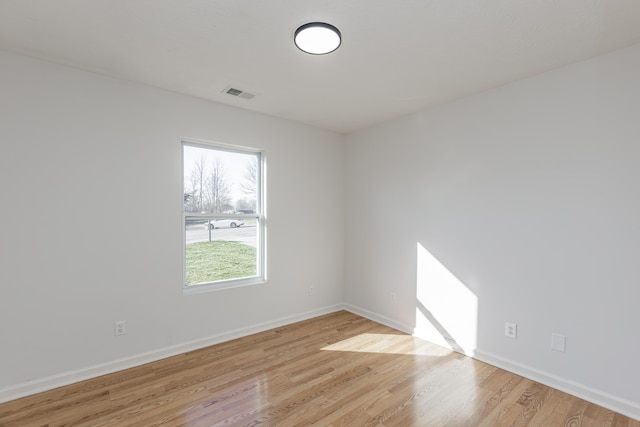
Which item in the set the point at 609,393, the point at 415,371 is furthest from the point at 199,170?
the point at 609,393

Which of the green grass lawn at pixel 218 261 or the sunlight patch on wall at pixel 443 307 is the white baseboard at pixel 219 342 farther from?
the green grass lawn at pixel 218 261

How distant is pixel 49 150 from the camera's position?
2371 millimetres

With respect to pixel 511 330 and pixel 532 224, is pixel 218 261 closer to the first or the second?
pixel 511 330

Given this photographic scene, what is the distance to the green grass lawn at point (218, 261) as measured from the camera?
3.18 m

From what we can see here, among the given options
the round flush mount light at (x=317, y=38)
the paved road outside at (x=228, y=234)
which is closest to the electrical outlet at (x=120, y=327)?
the paved road outside at (x=228, y=234)

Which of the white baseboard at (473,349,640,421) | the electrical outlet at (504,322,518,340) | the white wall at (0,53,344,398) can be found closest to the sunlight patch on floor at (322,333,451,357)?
the white baseboard at (473,349,640,421)

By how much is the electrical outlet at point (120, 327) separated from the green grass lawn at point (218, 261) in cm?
65

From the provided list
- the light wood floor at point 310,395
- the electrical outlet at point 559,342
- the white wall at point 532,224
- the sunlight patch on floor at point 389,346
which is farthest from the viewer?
the sunlight patch on floor at point 389,346

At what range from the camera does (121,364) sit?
265 centimetres

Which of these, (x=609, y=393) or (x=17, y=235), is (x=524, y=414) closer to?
(x=609, y=393)

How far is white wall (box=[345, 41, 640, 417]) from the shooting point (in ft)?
7.02

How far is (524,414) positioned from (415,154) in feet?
8.20

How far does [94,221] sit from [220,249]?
3.88ft

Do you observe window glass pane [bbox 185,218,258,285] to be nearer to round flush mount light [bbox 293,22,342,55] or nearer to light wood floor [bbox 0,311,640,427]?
light wood floor [bbox 0,311,640,427]
